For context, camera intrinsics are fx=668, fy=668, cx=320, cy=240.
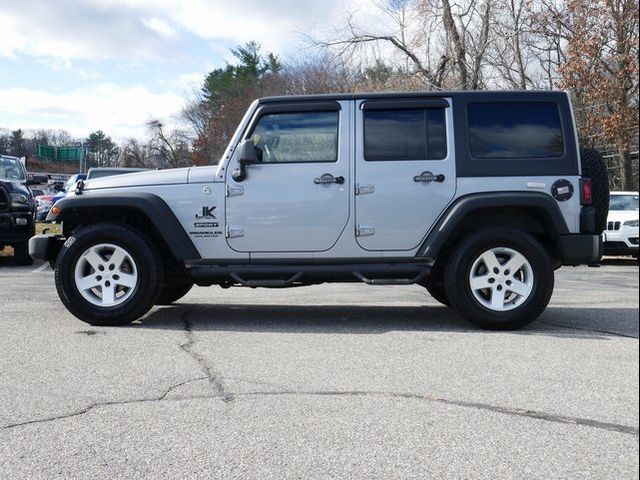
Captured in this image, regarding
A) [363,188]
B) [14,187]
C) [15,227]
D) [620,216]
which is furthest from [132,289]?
[620,216]

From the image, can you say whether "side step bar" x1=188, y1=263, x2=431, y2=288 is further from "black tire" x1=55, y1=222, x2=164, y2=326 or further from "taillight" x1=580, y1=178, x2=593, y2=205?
"taillight" x1=580, y1=178, x2=593, y2=205

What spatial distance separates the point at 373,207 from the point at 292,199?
75 centimetres

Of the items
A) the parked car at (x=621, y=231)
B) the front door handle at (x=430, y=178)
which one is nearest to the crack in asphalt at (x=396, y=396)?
the front door handle at (x=430, y=178)

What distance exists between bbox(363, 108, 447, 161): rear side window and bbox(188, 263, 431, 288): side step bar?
103 cm

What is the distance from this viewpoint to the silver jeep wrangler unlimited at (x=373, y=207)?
6098 millimetres

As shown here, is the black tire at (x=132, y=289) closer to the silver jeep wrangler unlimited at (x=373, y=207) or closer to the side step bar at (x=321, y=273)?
the silver jeep wrangler unlimited at (x=373, y=207)

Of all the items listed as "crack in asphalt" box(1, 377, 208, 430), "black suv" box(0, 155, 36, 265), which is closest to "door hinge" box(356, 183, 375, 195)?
"crack in asphalt" box(1, 377, 208, 430)

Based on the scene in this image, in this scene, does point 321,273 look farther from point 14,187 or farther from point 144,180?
point 14,187

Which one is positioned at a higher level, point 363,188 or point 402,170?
point 402,170

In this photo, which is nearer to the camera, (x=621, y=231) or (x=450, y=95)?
(x=450, y=95)

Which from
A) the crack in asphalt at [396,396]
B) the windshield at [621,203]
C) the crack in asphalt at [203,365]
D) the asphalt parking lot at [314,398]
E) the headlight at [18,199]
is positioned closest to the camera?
the asphalt parking lot at [314,398]

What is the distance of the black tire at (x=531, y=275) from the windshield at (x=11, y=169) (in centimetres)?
988

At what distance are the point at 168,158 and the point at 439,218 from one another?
5699 centimetres

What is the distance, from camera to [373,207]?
20.3ft
